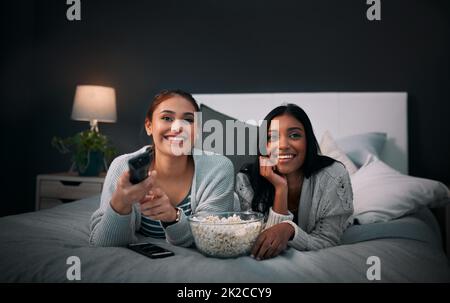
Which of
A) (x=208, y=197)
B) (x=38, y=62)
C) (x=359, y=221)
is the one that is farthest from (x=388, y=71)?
→ (x=38, y=62)

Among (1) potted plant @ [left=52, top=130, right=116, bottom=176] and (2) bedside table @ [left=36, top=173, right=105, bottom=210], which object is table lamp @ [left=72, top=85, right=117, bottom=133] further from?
(2) bedside table @ [left=36, top=173, right=105, bottom=210]

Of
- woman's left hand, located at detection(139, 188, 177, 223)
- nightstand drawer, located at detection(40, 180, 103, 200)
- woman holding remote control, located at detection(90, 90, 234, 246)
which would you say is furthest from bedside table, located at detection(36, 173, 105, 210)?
woman's left hand, located at detection(139, 188, 177, 223)

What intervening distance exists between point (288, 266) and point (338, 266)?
0.11 m

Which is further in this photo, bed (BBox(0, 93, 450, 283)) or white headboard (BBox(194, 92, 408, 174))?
white headboard (BBox(194, 92, 408, 174))

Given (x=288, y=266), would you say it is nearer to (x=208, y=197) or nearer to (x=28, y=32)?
(x=208, y=197)

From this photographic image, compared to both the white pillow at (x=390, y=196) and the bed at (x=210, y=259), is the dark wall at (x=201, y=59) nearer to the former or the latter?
the white pillow at (x=390, y=196)

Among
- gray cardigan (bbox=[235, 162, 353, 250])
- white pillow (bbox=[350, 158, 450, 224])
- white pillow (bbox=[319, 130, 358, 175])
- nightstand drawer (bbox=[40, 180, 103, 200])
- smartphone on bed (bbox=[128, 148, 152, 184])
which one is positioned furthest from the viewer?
nightstand drawer (bbox=[40, 180, 103, 200])

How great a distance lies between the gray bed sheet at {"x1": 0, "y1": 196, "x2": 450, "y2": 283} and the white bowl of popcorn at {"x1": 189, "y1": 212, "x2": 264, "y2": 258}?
2 cm

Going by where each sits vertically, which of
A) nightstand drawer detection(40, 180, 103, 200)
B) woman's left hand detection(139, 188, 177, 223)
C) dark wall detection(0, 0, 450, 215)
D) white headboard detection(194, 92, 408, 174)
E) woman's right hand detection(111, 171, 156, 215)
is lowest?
nightstand drawer detection(40, 180, 103, 200)

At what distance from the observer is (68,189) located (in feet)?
6.98

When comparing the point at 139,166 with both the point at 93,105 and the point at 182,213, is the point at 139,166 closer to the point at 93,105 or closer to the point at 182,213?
the point at 182,213

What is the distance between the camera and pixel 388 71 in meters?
1.97

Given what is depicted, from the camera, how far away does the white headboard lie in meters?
1.83

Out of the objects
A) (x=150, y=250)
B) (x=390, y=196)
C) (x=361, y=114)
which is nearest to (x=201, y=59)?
(x=361, y=114)
